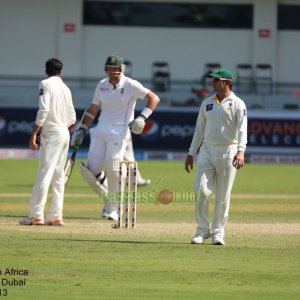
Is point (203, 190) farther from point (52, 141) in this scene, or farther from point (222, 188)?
point (52, 141)

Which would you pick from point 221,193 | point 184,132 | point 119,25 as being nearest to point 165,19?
point 119,25

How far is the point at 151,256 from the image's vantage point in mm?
10195

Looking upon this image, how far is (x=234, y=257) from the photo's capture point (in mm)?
10211

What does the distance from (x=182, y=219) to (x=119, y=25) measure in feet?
72.6

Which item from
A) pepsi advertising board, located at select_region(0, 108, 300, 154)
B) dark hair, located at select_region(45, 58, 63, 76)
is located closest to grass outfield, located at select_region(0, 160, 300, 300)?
dark hair, located at select_region(45, 58, 63, 76)

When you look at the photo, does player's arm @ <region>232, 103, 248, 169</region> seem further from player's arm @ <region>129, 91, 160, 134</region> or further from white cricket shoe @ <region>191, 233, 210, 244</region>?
player's arm @ <region>129, 91, 160, 134</region>

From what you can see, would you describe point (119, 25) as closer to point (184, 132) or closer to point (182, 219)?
point (184, 132)

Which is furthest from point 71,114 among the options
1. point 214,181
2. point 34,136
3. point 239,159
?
point 239,159

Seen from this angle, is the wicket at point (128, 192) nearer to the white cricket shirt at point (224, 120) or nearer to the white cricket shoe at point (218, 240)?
the white cricket shoe at point (218, 240)

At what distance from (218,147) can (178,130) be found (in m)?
18.0

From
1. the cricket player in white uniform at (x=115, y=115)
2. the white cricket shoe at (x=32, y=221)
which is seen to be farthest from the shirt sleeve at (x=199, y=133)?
the white cricket shoe at (x=32, y=221)

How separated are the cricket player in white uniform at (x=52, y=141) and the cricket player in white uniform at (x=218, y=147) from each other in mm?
2110

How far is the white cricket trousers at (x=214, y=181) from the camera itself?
36.1 feet

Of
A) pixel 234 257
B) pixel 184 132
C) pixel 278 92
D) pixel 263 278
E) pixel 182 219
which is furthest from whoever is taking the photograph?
pixel 278 92
